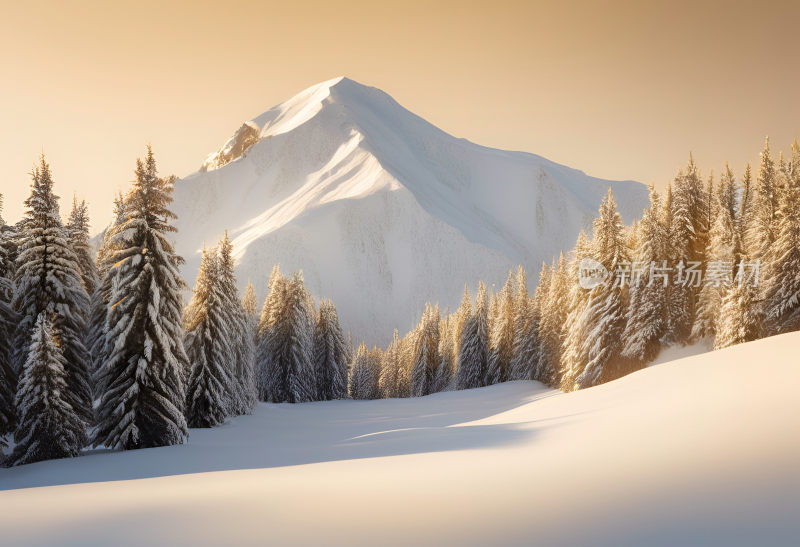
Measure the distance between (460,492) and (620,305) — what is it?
32.7 metres

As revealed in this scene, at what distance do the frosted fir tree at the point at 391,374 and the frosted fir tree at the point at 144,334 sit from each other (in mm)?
76952

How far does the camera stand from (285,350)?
165 feet

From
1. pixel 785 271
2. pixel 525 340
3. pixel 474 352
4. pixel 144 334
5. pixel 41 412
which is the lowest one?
pixel 474 352

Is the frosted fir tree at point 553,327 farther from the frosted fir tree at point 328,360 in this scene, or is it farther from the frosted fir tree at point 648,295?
the frosted fir tree at point 328,360

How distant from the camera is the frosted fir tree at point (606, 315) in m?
34.4

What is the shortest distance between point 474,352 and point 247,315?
32166mm

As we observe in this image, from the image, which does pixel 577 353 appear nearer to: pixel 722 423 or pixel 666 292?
pixel 666 292

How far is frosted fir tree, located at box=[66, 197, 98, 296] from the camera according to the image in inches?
1351

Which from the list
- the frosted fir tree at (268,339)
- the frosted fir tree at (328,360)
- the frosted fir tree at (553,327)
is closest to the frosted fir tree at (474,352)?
the frosted fir tree at (553,327)

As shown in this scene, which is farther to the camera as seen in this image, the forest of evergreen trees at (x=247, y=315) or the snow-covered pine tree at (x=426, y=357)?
the snow-covered pine tree at (x=426, y=357)

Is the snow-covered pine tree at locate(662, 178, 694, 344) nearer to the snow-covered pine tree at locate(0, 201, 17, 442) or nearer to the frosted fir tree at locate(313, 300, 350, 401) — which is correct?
the frosted fir tree at locate(313, 300, 350, 401)

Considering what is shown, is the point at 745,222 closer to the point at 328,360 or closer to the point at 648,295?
the point at 648,295

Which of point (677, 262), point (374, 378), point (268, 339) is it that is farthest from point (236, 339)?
point (374, 378)

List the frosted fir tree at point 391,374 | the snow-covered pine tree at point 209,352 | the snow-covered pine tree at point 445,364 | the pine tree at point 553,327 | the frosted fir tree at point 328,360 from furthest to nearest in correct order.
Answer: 1. the frosted fir tree at point 391,374
2. the snow-covered pine tree at point 445,364
3. the frosted fir tree at point 328,360
4. the pine tree at point 553,327
5. the snow-covered pine tree at point 209,352
